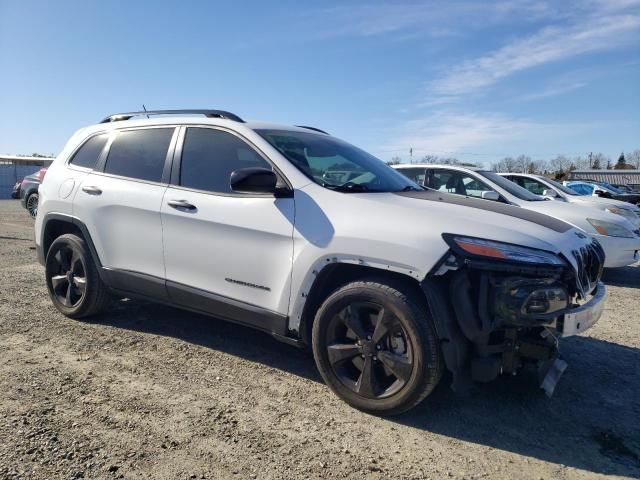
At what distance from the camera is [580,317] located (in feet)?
9.56

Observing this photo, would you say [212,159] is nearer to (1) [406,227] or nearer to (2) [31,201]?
(1) [406,227]

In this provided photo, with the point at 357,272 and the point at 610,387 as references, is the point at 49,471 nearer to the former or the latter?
the point at 357,272

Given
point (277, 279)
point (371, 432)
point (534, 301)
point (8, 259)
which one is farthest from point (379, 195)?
point (8, 259)

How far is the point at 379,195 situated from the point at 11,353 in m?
→ 3.15

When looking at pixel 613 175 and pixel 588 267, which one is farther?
pixel 613 175

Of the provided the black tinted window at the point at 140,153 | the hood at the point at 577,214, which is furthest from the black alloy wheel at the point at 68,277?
the hood at the point at 577,214

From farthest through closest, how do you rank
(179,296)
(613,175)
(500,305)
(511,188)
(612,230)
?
(613,175)
(511,188)
(612,230)
(179,296)
(500,305)

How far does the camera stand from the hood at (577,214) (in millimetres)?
7637

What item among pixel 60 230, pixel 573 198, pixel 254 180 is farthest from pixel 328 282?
pixel 573 198

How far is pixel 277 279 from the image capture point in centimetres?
345

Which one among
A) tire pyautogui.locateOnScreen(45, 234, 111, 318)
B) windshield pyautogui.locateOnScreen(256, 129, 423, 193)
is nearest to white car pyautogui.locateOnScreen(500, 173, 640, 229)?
windshield pyautogui.locateOnScreen(256, 129, 423, 193)

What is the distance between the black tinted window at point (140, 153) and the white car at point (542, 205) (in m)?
4.84

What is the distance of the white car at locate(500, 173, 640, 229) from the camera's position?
9.28m

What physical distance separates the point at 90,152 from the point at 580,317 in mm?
4372
